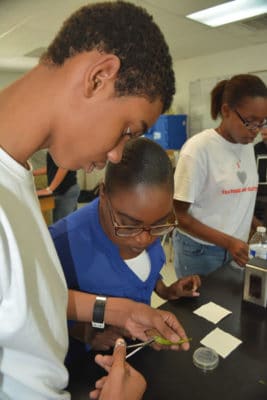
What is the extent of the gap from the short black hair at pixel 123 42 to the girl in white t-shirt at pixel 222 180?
2.94ft

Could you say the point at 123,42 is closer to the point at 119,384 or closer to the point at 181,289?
the point at 119,384

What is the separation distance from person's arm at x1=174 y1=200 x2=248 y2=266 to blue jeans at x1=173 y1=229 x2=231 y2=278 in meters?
0.12

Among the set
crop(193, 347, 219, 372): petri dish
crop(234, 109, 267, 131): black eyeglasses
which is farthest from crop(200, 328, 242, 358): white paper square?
crop(234, 109, 267, 131): black eyeglasses

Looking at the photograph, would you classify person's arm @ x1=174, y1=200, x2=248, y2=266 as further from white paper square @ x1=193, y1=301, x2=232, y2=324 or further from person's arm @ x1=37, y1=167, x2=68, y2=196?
person's arm @ x1=37, y1=167, x2=68, y2=196

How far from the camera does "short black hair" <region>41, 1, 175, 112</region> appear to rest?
1.65 feet

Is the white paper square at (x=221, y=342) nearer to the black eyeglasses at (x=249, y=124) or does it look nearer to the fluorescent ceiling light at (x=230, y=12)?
the black eyeglasses at (x=249, y=124)

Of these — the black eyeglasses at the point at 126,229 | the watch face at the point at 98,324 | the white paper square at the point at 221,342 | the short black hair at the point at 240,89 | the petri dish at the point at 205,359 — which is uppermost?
the short black hair at the point at 240,89

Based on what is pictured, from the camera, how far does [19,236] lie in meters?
Answer: 0.49

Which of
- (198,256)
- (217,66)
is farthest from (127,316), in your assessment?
(217,66)

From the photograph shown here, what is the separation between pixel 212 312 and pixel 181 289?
0.42 ft

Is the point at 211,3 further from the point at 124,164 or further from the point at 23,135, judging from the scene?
the point at 23,135

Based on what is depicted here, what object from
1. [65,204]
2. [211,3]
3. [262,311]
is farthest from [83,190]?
[262,311]

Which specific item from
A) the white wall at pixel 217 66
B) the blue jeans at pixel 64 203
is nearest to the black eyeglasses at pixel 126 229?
the blue jeans at pixel 64 203

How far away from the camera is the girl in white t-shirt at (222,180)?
4.58 ft
